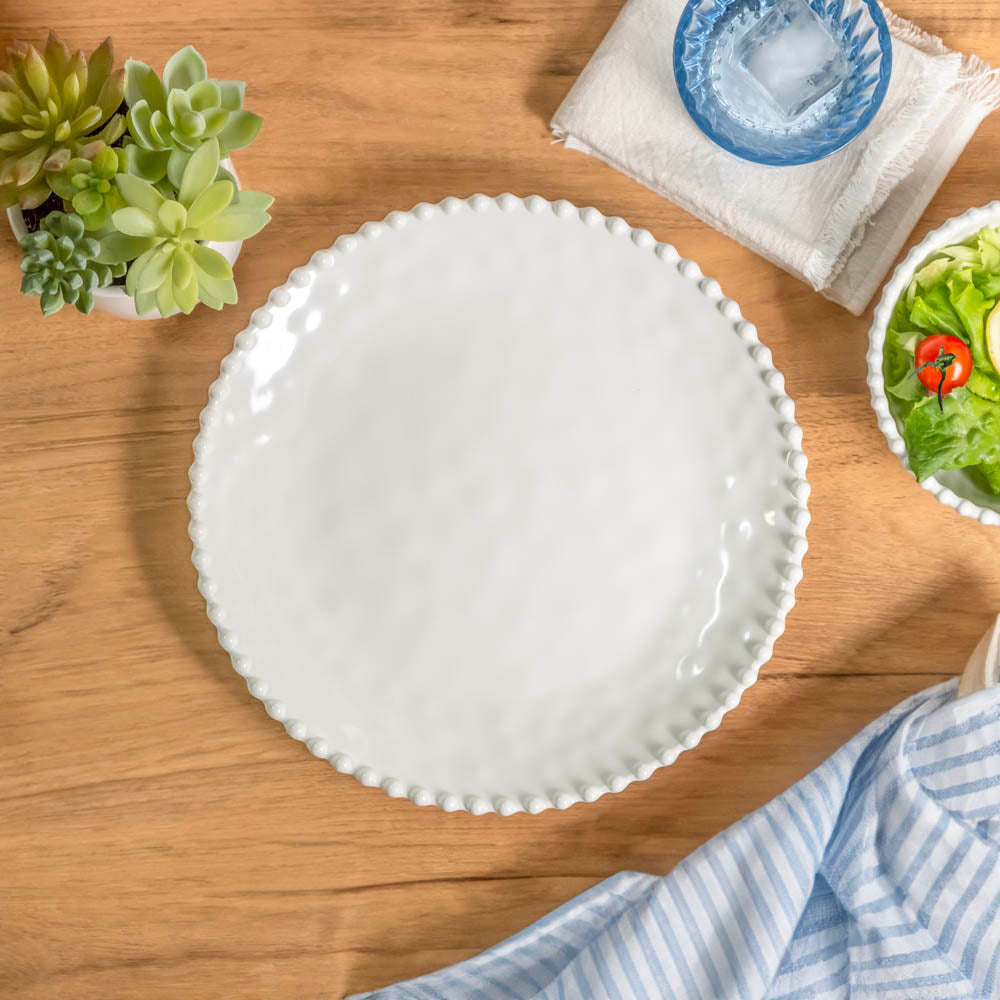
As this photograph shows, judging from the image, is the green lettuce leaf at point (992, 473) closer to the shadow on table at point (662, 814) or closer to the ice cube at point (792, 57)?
the shadow on table at point (662, 814)

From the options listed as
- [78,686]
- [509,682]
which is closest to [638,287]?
[509,682]

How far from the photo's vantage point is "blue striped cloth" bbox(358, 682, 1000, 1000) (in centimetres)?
71

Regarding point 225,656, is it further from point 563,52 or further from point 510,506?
point 563,52

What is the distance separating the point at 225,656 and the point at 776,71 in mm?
652

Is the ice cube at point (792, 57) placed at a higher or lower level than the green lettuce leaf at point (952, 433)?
higher

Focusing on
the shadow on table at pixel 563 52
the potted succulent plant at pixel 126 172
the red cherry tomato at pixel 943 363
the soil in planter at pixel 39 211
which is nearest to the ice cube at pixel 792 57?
the shadow on table at pixel 563 52

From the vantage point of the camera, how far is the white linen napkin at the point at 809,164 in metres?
0.75

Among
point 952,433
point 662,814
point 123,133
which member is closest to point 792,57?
point 952,433

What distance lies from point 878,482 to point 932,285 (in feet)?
0.54

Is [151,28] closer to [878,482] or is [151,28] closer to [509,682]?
[509,682]

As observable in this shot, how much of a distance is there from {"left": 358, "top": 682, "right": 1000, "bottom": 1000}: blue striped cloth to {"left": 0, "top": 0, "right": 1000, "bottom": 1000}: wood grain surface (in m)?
0.03

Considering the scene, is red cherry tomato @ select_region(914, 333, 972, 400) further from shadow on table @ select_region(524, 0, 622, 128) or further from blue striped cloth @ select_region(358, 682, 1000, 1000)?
shadow on table @ select_region(524, 0, 622, 128)

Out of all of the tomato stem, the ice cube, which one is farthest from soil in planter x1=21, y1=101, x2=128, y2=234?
the tomato stem

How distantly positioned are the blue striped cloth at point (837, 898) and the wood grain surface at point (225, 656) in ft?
0.11
